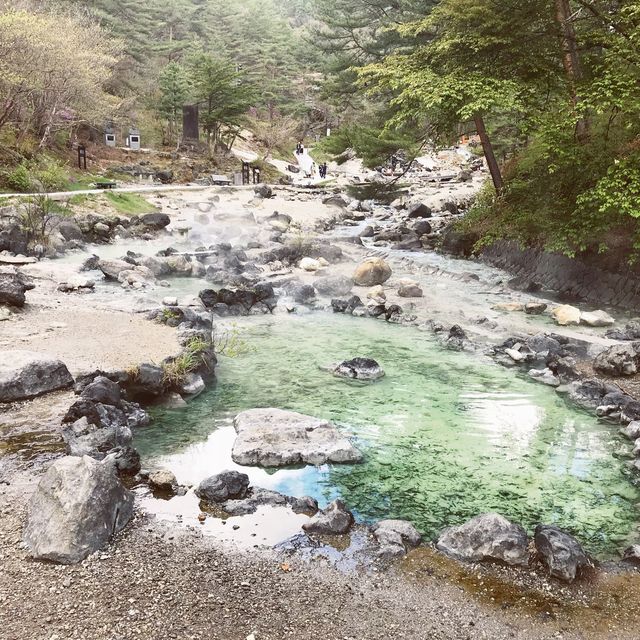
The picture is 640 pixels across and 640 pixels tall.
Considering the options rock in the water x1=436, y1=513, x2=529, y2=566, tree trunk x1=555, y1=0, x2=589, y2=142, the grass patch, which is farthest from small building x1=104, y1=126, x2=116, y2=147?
rock in the water x1=436, y1=513, x2=529, y2=566

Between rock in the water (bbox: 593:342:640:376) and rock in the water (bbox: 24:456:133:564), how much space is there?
32.3 feet

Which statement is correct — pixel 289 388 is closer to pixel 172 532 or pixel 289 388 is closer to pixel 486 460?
pixel 486 460

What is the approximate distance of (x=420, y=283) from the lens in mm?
20859

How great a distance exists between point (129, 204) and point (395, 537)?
28232 mm

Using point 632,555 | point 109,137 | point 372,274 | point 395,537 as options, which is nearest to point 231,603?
point 395,537

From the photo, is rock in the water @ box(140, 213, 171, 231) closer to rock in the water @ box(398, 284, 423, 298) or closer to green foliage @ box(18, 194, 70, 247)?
green foliage @ box(18, 194, 70, 247)

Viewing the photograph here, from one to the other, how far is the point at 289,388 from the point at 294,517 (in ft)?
14.1

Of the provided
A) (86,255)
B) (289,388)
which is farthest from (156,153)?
(289,388)

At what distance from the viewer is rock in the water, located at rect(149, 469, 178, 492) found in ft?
24.6

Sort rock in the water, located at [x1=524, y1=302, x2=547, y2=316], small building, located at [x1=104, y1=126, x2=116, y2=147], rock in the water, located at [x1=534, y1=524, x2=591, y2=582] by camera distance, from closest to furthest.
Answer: rock in the water, located at [x1=534, y1=524, x2=591, y2=582]
rock in the water, located at [x1=524, y1=302, x2=547, y2=316]
small building, located at [x1=104, y1=126, x2=116, y2=147]

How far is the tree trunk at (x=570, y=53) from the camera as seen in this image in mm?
18078

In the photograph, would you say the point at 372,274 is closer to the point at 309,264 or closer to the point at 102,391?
→ the point at 309,264

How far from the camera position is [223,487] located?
24.4ft

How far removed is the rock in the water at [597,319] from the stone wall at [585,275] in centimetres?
179
